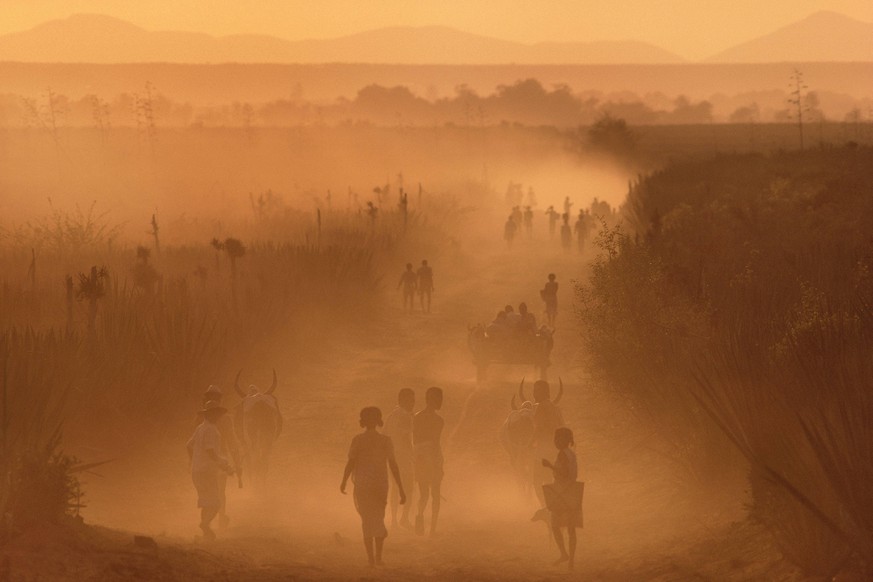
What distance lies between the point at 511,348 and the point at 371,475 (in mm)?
9453

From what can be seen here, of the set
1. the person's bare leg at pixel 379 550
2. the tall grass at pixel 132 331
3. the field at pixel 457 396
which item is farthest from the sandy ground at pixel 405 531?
the tall grass at pixel 132 331

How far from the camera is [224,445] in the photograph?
1362 centimetres

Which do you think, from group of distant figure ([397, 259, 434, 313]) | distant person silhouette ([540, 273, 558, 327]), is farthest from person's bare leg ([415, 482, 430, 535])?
group of distant figure ([397, 259, 434, 313])

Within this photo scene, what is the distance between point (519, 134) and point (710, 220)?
121750 millimetres

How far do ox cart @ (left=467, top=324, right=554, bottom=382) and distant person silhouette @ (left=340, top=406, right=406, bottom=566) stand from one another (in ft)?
29.5

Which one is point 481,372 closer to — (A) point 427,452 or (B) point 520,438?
(B) point 520,438

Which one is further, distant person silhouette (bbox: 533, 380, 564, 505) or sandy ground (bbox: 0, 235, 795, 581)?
distant person silhouette (bbox: 533, 380, 564, 505)

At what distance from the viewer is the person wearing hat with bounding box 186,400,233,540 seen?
1204 cm

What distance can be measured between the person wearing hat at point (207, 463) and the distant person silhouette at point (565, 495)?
127 inches

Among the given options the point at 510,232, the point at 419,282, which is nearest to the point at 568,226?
the point at 510,232

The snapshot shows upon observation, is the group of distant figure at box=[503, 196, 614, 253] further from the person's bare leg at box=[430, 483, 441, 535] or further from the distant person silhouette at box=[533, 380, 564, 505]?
the person's bare leg at box=[430, 483, 441, 535]

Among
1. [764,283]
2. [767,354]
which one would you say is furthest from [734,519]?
[764,283]

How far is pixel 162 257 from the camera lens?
30.6 metres

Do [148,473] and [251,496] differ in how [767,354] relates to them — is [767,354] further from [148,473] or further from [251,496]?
[148,473]
